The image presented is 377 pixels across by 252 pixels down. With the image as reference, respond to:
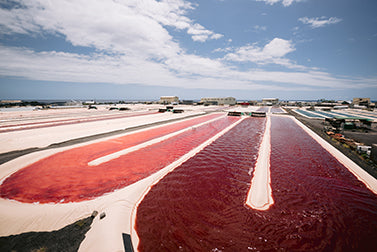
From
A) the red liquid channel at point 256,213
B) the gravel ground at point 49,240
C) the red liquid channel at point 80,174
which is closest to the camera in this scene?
the gravel ground at point 49,240

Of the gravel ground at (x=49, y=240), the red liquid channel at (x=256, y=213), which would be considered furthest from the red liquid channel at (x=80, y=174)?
the red liquid channel at (x=256, y=213)

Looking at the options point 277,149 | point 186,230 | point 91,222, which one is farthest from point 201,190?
point 277,149

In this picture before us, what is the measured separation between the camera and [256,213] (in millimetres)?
5633

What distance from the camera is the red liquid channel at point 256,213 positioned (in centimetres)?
446

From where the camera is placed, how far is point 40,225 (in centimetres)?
488

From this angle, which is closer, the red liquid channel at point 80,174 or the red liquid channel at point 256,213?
the red liquid channel at point 256,213

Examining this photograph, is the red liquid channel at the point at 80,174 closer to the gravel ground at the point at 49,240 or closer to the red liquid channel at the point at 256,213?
the gravel ground at the point at 49,240

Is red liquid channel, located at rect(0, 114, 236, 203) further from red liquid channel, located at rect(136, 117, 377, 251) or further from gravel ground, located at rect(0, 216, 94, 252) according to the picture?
red liquid channel, located at rect(136, 117, 377, 251)

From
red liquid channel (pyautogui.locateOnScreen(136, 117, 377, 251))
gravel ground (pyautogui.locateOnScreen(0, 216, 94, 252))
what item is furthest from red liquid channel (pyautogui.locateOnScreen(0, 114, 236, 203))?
red liquid channel (pyautogui.locateOnScreen(136, 117, 377, 251))

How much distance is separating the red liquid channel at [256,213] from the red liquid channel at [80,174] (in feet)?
6.72

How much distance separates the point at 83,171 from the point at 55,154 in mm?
4642

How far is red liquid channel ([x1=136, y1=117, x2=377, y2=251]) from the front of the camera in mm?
4461

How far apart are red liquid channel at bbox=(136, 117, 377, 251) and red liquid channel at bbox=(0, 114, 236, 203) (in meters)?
2.05

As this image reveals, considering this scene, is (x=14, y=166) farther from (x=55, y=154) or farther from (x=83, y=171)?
(x=83, y=171)
